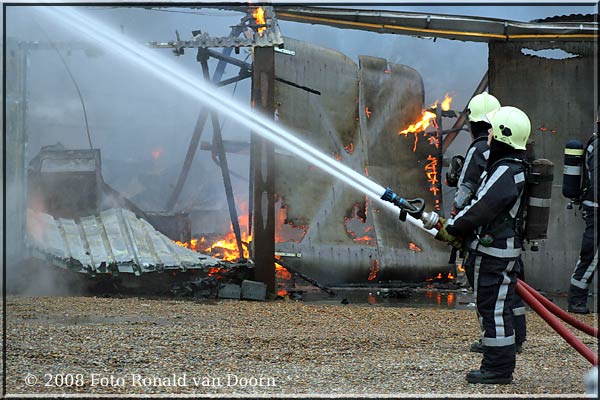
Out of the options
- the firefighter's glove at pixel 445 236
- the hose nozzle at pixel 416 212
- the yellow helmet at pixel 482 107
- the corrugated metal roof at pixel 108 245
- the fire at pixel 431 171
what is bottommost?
the corrugated metal roof at pixel 108 245

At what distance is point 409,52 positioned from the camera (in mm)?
13078

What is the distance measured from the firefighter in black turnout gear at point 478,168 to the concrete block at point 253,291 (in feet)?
11.4

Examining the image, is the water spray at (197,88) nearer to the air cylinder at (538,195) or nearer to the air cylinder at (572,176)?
Result: the air cylinder at (572,176)

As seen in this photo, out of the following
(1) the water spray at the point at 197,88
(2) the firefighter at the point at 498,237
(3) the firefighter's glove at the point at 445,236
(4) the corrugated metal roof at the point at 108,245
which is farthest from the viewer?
(1) the water spray at the point at 197,88

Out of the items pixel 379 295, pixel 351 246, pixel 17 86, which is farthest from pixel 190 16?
pixel 379 295

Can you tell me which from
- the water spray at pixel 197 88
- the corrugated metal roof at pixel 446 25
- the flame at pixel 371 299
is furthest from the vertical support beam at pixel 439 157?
the flame at pixel 371 299

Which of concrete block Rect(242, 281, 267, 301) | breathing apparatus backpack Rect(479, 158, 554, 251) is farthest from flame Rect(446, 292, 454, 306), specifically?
breathing apparatus backpack Rect(479, 158, 554, 251)

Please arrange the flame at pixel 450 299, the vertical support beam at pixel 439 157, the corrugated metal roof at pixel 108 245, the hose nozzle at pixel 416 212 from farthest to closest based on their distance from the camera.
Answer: the vertical support beam at pixel 439 157 < the flame at pixel 450 299 < the corrugated metal roof at pixel 108 245 < the hose nozzle at pixel 416 212

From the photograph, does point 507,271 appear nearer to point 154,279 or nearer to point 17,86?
point 154,279

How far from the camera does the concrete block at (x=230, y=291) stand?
400 inches

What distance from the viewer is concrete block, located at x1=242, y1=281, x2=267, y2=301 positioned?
398 inches

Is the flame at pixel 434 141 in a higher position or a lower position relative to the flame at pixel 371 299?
higher

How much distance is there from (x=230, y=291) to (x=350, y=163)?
9.59ft

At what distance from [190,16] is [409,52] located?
11.2ft
